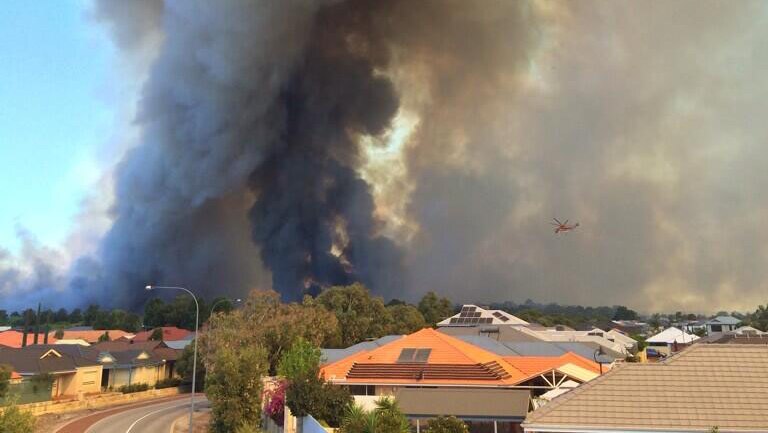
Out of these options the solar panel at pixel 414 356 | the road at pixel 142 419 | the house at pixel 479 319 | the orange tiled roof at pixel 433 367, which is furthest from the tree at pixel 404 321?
the solar panel at pixel 414 356

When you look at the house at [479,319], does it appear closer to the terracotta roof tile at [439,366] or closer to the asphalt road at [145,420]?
the asphalt road at [145,420]

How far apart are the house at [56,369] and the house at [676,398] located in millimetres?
47822

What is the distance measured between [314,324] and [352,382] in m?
19.9

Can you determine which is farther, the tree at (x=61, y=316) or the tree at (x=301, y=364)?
the tree at (x=61, y=316)

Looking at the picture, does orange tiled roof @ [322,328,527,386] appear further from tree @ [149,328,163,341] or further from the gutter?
tree @ [149,328,163,341]

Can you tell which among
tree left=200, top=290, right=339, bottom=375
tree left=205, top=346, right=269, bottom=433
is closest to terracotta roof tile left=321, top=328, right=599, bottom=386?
tree left=205, top=346, right=269, bottom=433

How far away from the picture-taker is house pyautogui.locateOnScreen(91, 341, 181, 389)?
6078cm

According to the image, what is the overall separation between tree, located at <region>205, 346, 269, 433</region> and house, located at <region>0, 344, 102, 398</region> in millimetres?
25148

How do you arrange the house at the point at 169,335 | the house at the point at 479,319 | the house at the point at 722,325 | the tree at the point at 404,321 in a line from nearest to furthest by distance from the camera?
the tree at the point at 404,321
the house at the point at 479,319
the house at the point at 169,335
the house at the point at 722,325

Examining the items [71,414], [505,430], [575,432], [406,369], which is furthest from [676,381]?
[71,414]

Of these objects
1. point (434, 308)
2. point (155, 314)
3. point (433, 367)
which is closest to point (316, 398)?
point (433, 367)

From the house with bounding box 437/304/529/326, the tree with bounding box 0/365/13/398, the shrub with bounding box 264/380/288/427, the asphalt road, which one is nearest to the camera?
the shrub with bounding box 264/380/288/427

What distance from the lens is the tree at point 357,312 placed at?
73.2 metres

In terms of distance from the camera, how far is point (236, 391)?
3178cm
